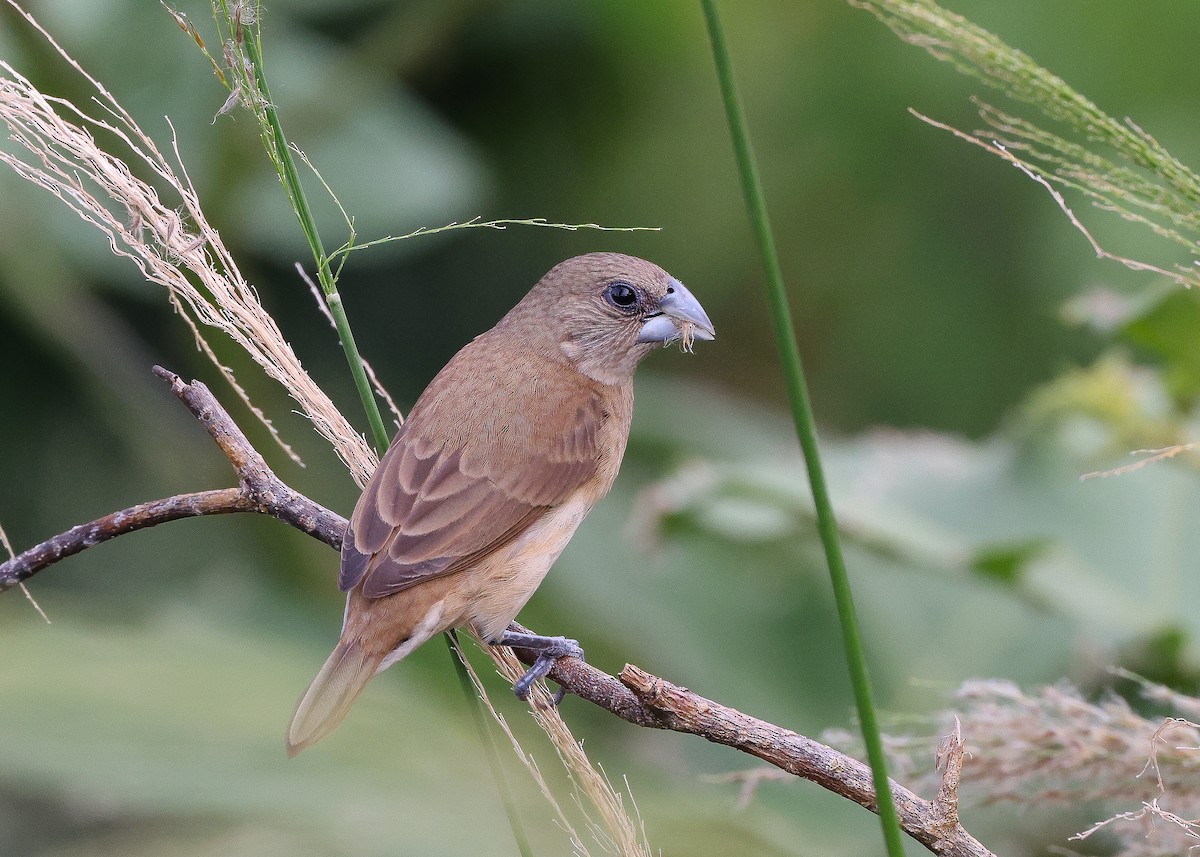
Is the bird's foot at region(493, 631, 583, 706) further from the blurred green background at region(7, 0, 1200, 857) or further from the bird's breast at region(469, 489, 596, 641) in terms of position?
the blurred green background at region(7, 0, 1200, 857)

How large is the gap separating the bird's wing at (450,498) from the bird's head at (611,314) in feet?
1.00

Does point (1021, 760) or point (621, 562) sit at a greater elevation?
point (621, 562)

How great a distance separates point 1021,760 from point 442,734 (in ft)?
4.89

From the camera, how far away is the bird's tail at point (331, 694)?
6.02 ft

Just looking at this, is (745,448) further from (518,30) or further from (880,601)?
(518,30)

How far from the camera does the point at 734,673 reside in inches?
138

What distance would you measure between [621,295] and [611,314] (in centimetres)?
4

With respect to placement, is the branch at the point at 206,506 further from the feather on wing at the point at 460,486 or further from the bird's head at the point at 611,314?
the bird's head at the point at 611,314

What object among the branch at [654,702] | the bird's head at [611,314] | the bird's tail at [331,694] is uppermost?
the bird's head at [611,314]

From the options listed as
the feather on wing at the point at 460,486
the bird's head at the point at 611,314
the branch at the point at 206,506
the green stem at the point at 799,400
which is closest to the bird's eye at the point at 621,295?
the bird's head at the point at 611,314

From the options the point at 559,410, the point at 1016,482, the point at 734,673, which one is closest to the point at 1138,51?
the point at 1016,482

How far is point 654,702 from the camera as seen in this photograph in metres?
1.61

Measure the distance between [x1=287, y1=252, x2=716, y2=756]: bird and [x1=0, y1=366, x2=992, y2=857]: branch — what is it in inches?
7.1

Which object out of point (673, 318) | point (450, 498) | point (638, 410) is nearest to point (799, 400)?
point (450, 498)
